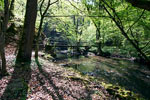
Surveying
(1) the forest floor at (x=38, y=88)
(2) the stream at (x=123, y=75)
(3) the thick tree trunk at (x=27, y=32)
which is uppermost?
(3) the thick tree trunk at (x=27, y=32)

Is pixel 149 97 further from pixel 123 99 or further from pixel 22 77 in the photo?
pixel 22 77

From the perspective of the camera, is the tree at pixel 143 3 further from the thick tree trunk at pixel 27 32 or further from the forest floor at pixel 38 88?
the thick tree trunk at pixel 27 32

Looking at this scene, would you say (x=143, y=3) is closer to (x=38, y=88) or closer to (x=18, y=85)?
(x=38, y=88)

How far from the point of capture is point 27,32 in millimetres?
6445

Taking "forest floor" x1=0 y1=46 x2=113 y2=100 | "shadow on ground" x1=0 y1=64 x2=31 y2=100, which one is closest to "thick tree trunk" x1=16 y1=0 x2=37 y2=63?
"forest floor" x1=0 y1=46 x2=113 y2=100

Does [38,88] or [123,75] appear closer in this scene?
[38,88]

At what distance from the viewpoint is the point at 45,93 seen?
13.0ft

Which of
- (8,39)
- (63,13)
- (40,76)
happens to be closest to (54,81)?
(40,76)

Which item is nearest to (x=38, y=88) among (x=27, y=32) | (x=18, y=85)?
(x=18, y=85)

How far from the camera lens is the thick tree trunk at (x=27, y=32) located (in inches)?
250

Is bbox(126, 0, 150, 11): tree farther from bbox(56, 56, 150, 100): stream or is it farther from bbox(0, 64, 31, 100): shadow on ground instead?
bbox(56, 56, 150, 100): stream

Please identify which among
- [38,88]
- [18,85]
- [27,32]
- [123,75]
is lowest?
[123,75]

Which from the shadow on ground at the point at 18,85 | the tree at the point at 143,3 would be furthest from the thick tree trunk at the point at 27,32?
the tree at the point at 143,3

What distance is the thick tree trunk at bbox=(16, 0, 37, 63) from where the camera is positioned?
6.34m
